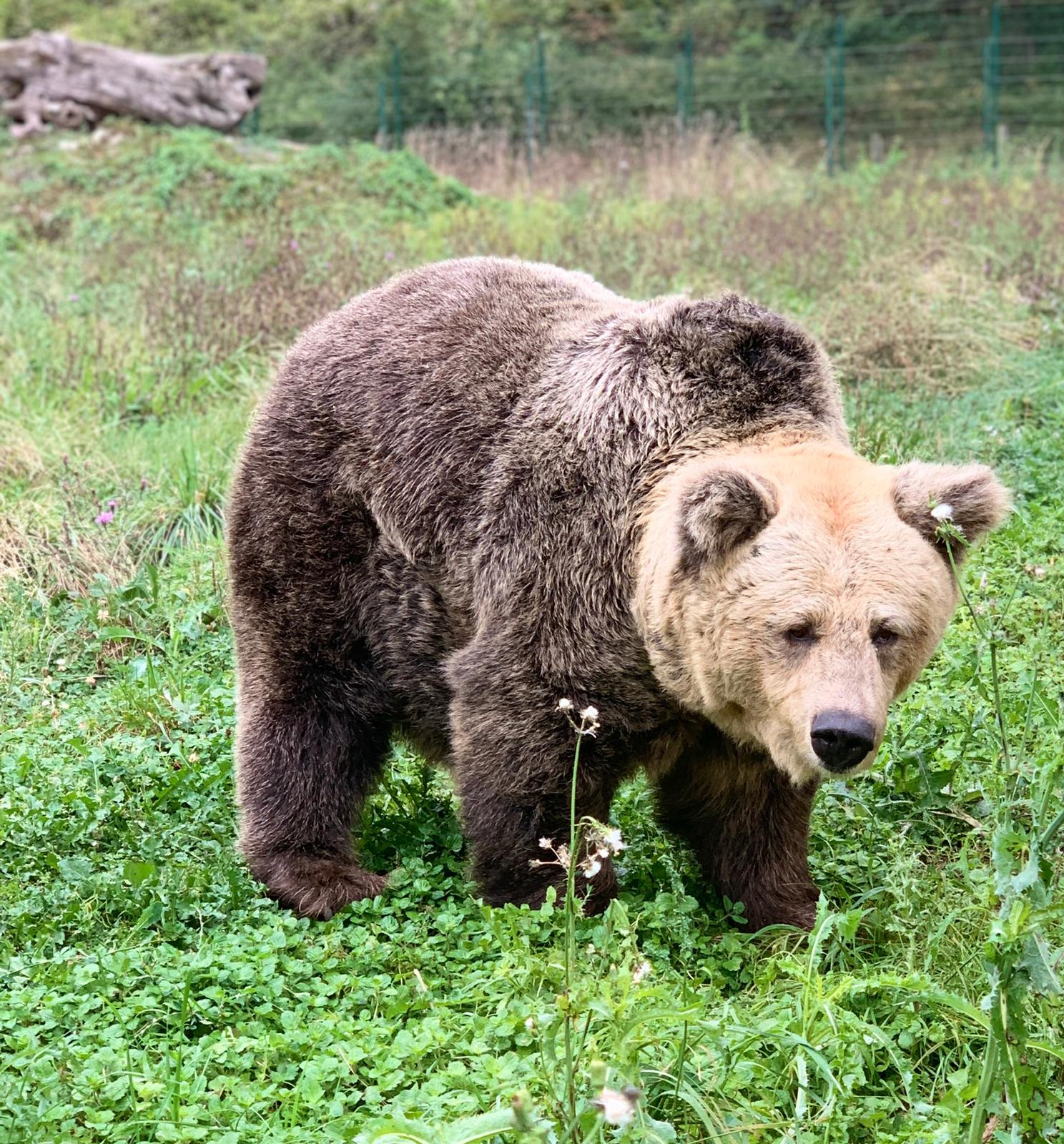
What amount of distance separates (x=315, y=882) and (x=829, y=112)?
1908 centimetres

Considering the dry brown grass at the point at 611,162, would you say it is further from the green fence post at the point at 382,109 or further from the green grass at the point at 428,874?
the green grass at the point at 428,874

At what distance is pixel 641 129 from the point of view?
73.2 feet

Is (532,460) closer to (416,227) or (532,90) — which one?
(416,227)

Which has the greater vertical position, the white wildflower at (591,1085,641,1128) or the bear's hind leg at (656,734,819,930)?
the white wildflower at (591,1085,641,1128)

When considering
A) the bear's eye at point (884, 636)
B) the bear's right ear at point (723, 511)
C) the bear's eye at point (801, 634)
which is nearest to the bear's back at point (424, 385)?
the bear's right ear at point (723, 511)

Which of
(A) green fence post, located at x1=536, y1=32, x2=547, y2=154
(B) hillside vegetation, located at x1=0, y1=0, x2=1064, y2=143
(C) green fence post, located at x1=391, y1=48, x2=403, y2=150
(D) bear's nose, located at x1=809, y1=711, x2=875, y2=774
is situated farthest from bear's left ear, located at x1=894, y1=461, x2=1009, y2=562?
(A) green fence post, located at x1=536, y1=32, x2=547, y2=154

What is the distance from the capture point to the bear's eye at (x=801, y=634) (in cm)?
323

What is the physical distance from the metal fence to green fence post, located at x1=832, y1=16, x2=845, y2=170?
42 millimetres

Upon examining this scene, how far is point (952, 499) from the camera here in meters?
3.45

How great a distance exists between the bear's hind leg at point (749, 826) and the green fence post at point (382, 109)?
1766cm

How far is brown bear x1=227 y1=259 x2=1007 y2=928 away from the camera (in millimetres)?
3340

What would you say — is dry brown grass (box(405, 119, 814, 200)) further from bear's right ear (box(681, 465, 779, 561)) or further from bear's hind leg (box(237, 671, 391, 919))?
bear's right ear (box(681, 465, 779, 561))

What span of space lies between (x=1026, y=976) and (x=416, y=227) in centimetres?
1143

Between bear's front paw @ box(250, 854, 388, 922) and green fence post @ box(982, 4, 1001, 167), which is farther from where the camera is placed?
green fence post @ box(982, 4, 1001, 167)
